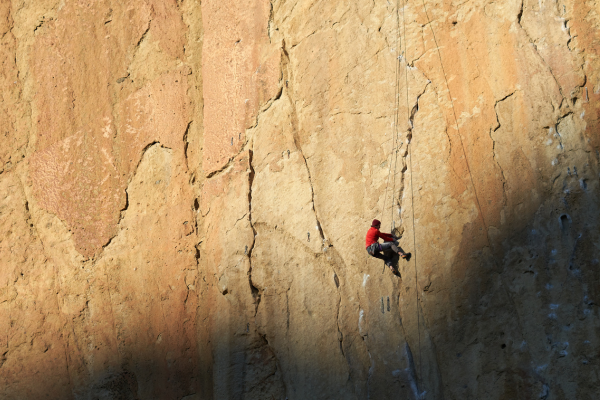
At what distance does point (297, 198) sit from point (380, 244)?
2.58 feet

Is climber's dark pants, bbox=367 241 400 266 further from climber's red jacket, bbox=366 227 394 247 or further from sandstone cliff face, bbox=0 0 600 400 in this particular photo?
sandstone cliff face, bbox=0 0 600 400

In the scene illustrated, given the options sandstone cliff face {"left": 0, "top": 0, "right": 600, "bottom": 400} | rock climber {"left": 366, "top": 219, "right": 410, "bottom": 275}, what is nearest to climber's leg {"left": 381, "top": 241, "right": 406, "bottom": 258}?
rock climber {"left": 366, "top": 219, "right": 410, "bottom": 275}

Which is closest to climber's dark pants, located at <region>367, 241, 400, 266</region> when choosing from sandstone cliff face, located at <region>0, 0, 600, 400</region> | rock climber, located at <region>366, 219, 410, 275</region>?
rock climber, located at <region>366, 219, 410, 275</region>

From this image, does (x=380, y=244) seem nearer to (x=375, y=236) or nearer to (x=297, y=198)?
(x=375, y=236)

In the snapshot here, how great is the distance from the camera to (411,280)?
12.7 feet

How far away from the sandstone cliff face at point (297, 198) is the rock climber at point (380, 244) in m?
0.10

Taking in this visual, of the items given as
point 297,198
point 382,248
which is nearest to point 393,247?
point 382,248

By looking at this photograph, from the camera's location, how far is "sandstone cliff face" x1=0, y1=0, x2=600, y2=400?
3.55m

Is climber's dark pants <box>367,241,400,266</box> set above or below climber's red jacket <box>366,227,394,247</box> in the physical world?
below

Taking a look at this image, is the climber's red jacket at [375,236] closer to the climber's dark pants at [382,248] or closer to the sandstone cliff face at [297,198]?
the climber's dark pants at [382,248]

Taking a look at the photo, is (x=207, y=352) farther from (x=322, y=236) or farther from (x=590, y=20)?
(x=590, y=20)

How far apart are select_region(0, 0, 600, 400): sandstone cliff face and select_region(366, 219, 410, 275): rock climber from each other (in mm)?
98

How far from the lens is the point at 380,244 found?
3.92 meters

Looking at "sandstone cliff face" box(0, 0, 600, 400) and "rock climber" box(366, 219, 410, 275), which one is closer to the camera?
"sandstone cliff face" box(0, 0, 600, 400)
